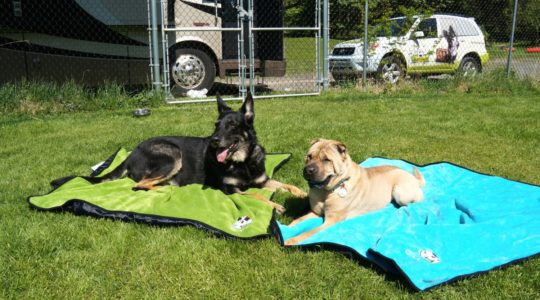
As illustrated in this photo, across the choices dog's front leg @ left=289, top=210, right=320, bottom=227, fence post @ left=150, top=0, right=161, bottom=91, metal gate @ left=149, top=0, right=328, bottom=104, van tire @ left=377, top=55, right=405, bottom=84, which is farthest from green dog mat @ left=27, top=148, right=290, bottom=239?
van tire @ left=377, top=55, right=405, bottom=84

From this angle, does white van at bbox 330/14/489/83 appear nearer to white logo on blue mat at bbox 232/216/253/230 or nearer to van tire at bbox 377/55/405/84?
van tire at bbox 377/55/405/84

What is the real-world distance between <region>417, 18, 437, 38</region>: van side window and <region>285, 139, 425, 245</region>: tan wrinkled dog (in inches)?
347

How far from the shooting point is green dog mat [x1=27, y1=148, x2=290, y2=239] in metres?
3.94

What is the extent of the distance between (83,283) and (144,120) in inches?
221

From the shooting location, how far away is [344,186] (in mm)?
3922

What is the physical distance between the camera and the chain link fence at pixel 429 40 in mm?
11680

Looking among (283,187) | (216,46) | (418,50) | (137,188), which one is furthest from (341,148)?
(418,50)

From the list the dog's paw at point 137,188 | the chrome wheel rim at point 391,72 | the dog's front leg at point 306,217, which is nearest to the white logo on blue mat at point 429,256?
the dog's front leg at point 306,217

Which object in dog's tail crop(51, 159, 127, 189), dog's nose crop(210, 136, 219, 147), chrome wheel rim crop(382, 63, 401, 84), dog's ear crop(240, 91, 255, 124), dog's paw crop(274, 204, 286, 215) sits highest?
chrome wheel rim crop(382, 63, 401, 84)

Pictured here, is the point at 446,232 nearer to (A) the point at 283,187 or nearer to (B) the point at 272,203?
(B) the point at 272,203

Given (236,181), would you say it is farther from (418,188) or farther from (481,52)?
(481,52)

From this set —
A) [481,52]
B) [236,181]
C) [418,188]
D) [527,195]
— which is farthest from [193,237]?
[481,52]

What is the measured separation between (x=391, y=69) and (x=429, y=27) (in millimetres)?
2016

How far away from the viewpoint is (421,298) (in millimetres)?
2852
